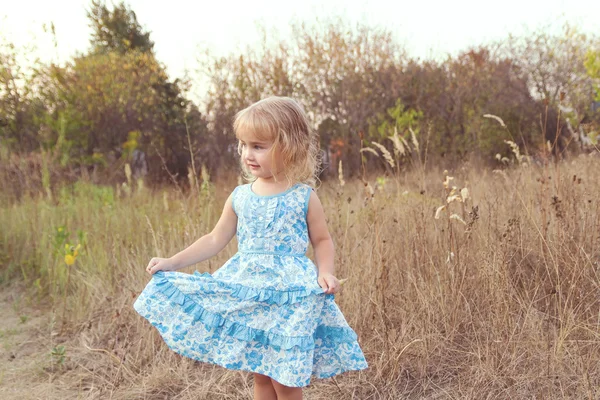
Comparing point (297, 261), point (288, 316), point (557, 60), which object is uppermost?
A: point (557, 60)

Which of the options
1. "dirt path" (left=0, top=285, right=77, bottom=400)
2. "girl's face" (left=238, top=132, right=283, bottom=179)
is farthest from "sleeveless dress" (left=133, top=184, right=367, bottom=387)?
"dirt path" (left=0, top=285, right=77, bottom=400)

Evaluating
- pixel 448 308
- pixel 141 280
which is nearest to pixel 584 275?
pixel 448 308

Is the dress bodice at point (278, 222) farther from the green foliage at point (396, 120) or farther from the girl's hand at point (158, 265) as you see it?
the green foliage at point (396, 120)

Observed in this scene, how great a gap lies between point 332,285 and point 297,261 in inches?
7.5

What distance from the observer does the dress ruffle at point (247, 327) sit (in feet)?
5.80

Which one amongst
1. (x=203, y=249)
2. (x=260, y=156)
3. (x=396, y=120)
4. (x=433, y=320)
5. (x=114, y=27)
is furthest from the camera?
(x=114, y=27)

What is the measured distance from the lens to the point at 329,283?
1754mm

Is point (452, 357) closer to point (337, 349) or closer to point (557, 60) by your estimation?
point (337, 349)

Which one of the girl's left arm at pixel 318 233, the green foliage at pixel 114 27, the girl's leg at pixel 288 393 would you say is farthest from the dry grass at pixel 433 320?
the green foliage at pixel 114 27

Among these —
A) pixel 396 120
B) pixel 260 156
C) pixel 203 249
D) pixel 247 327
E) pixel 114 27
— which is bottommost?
pixel 247 327

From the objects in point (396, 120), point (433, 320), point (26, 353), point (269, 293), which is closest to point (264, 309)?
point (269, 293)

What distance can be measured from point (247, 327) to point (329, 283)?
307 mm

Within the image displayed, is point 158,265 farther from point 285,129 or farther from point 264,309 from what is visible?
point 285,129

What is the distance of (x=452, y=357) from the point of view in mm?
2576
